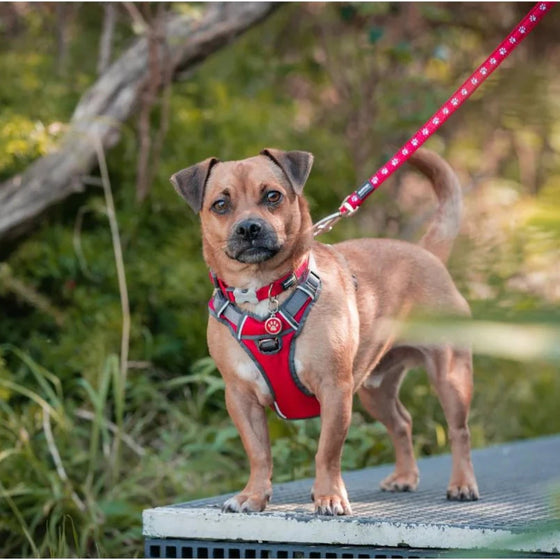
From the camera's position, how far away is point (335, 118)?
8047 millimetres

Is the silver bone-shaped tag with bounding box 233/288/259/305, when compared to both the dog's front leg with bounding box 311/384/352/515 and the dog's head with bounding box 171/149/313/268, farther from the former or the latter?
the dog's front leg with bounding box 311/384/352/515

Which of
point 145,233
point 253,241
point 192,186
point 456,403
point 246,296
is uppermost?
point 145,233

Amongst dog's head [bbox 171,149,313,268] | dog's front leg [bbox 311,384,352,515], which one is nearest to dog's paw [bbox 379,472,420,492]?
dog's front leg [bbox 311,384,352,515]

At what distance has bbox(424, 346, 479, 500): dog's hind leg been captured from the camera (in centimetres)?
321

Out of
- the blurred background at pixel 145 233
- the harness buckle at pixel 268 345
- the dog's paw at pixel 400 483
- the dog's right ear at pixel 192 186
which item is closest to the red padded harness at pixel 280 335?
the harness buckle at pixel 268 345

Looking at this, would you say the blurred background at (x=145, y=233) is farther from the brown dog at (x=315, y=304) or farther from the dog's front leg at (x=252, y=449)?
the dog's front leg at (x=252, y=449)

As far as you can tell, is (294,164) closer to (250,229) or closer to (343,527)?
(250,229)

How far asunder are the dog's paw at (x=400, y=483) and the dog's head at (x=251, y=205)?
1085 mm

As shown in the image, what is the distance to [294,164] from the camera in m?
3.00

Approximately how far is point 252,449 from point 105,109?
318cm

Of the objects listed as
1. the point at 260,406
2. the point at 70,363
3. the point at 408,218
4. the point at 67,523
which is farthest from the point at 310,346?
the point at 408,218

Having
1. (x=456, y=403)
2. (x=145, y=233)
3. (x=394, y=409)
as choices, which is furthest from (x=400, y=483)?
(x=145, y=233)

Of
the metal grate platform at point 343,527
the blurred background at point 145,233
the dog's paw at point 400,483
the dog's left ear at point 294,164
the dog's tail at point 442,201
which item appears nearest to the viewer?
the metal grate platform at point 343,527

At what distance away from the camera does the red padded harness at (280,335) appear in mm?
2760
